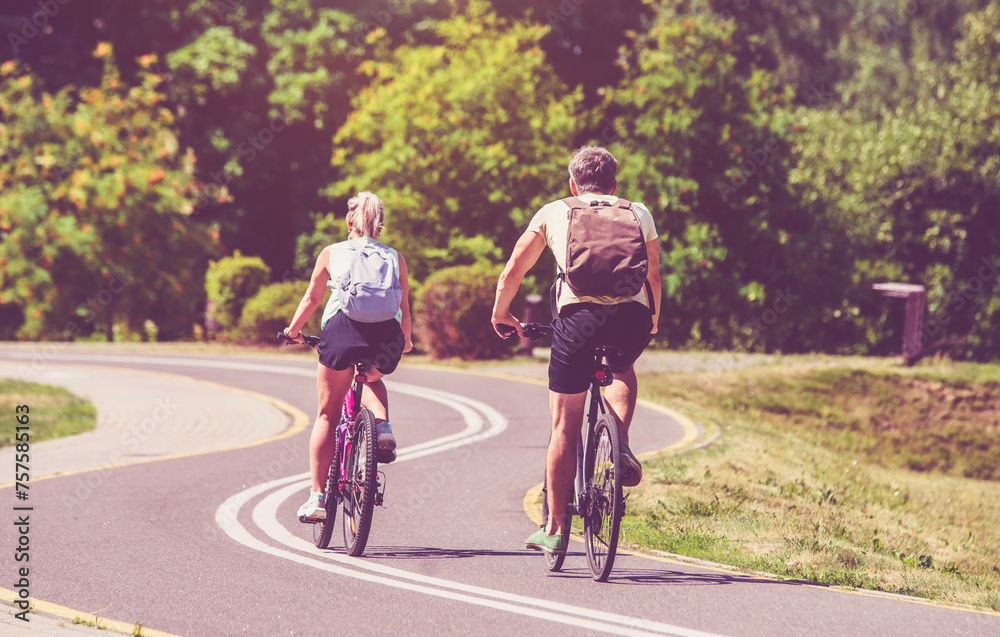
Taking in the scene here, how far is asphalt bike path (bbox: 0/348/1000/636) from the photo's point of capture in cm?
491

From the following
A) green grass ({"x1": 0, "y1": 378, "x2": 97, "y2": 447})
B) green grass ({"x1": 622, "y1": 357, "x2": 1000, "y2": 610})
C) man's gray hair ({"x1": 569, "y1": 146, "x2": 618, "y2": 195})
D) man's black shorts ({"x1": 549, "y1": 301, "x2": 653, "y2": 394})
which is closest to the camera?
man's black shorts ({"x1": 549, "y1": 301, "x2": 653, "y2": 394})

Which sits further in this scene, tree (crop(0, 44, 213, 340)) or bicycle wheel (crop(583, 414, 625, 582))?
tree (crop(0, 44, 213, 340))

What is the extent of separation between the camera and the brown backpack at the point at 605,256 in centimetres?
512

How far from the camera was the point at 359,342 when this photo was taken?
589cm

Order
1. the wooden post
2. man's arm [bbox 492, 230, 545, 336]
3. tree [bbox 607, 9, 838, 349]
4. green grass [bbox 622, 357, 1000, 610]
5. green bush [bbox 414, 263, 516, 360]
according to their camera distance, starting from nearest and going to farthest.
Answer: man's arm [bbox 492, 230, 545, 336], green grass [bbox 622, 357, 1000, 610], the wooden post, green bush [bbox 414, 263, 516, 360], tree [bbox 607, 9, 838, 349]

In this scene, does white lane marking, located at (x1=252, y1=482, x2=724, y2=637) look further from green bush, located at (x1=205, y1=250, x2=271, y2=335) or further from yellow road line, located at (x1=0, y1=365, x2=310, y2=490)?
green bush, located at (x1=205, y1=250, x2=271, y2=335)

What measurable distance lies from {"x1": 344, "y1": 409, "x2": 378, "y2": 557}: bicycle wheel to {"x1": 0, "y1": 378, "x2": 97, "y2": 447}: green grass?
6.23 metres

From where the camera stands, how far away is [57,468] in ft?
30.6

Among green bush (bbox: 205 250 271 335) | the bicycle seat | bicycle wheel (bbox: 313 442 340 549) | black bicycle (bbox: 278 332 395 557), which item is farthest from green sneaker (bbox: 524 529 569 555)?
green bush (bbox: 205 250 271 335)

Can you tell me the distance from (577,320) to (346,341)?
1404 mm

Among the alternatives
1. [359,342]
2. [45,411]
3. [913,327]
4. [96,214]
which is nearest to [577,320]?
[359,342]

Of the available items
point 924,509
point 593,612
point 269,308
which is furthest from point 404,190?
point 593,612

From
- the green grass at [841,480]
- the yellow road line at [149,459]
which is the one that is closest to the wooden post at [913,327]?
the green grass at [841,480]

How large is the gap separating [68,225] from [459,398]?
49.5 feet
